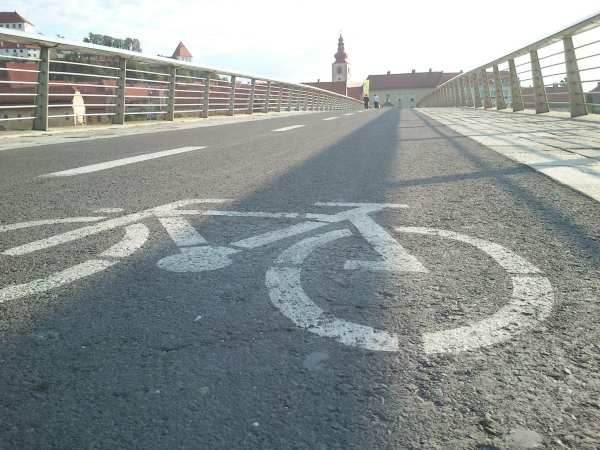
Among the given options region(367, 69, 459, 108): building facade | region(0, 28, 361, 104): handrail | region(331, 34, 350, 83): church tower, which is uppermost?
region(331, 34, 350, 83): church tower

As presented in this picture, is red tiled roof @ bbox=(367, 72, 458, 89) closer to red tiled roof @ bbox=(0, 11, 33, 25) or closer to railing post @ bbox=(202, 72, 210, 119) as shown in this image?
red tiled roof @ bbox=(0, 11, 33, 25)

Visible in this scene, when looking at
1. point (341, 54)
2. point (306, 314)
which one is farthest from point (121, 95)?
point (341, 54)

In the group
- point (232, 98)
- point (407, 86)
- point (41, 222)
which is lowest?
point (41, 222)

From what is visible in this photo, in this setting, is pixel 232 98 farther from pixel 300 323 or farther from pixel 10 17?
pixel 10 17

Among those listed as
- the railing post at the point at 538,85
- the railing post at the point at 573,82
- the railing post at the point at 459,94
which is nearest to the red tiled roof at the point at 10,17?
the railing post at the point at 459,94

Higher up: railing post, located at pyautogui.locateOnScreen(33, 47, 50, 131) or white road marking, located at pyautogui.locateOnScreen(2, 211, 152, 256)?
railing post, located at pyautogui.locateOnScreen(33, 47, 50, 131)

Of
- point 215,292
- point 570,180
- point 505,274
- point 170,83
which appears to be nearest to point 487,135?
point 570,180

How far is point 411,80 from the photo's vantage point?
12900cm

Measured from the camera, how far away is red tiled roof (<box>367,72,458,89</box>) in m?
127

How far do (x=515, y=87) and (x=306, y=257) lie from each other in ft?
45.1

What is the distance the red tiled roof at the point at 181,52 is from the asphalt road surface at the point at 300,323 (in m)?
158

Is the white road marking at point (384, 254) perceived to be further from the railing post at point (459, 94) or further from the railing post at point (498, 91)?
the railing post at point (459, 94)

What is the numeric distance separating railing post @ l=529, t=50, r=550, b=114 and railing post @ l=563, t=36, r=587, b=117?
1747 mm

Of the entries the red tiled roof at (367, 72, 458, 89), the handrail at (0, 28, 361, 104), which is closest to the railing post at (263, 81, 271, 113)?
the handrail at (0, 28, 361, 104)
